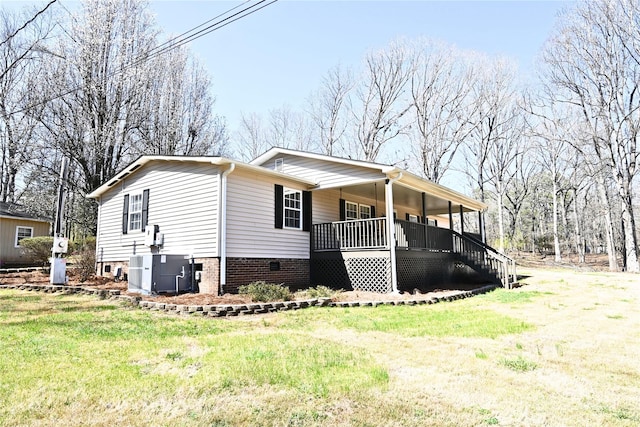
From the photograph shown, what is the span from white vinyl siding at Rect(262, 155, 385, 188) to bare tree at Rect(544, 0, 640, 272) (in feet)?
55.1

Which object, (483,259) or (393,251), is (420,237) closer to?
(393,251)

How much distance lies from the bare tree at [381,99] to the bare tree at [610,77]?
9204mm

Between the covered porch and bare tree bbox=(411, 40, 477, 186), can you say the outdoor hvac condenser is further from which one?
bare tree bbox=(411, 40, 477, 186)

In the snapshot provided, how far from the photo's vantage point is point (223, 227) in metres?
10.3

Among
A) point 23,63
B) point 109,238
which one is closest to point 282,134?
point 23,63

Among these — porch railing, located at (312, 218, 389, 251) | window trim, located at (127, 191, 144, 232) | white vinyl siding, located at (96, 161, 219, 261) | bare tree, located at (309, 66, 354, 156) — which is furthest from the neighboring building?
bare tree, located at (309, 66, 354, 156)

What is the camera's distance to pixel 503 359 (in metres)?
4.76

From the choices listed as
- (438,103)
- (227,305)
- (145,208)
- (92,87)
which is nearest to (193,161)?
(145,208)

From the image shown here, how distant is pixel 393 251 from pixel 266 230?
12.6ft

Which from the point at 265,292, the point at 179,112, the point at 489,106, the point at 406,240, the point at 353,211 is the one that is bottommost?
the point at 265,292

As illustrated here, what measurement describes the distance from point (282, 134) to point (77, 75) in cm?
1679

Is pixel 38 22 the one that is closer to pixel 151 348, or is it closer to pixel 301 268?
pixel 301 268

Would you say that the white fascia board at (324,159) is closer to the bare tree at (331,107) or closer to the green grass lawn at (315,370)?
the green grass lawn at (315,370)

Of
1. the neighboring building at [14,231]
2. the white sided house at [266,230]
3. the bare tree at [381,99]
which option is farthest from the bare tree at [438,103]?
the neighboring building at [14,231]
